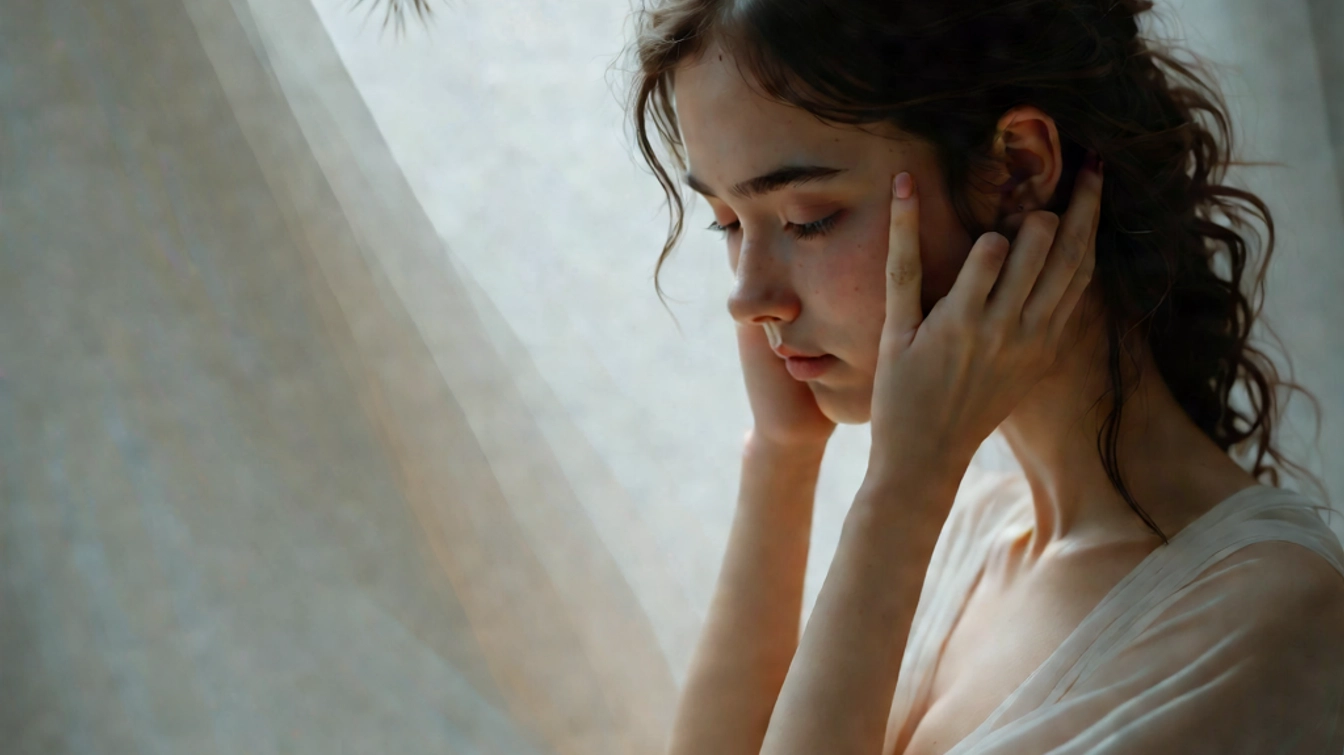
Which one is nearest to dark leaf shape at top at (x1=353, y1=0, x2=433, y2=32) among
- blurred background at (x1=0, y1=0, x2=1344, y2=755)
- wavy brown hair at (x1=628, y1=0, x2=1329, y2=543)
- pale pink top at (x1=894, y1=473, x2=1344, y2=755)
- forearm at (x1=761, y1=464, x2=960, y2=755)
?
blurred background at (x1=0, y1=0, x2=1344, y2=755)

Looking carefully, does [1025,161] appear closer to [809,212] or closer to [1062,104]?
[1062,104]

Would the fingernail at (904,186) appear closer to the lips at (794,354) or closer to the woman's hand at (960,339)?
the woman's hand at (960,339)

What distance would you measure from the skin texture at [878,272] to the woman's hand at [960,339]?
0.03 meters

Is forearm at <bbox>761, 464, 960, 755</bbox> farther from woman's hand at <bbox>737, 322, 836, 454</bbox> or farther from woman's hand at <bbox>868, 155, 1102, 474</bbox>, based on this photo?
woman's hand at <bbox>737, 322, 836, 454</bbox>

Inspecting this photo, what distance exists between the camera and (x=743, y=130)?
2.53 feet

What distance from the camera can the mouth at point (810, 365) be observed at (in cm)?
87

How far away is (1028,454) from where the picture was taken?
3.13 ft

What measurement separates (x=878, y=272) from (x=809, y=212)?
0.07 m

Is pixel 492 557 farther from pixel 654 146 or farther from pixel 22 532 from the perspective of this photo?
pixel 654 146

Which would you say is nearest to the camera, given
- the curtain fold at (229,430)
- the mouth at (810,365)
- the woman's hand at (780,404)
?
the curtain fold at (229,430)

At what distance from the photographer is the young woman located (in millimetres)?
739

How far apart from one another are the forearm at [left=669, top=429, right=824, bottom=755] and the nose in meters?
0.24

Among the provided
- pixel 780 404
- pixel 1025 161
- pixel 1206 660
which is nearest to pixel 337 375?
pixel 780 404

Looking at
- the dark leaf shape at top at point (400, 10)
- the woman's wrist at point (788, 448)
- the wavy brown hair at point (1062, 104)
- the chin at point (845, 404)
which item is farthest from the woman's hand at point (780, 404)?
the dark leaf shape at top at point (400, 10)
